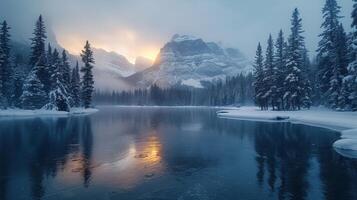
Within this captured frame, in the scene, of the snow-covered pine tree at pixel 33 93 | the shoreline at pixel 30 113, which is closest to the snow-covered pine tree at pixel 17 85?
the snow-covered pine tree at pixel 33 93

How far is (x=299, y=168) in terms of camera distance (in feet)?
60.1

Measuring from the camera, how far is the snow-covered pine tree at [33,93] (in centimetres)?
6775

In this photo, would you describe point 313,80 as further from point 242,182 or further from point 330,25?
point 242,182

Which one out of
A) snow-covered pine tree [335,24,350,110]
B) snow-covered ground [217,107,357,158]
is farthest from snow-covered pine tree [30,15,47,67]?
snow-covered pine tree [335,24,350,110]

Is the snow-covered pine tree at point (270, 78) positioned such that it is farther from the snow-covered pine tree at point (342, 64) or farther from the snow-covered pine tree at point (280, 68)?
the snow-covered pine tree at point (342, 64)

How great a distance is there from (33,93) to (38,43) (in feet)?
49.2

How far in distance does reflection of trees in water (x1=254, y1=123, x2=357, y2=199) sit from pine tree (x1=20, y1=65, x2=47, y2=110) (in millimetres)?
56846

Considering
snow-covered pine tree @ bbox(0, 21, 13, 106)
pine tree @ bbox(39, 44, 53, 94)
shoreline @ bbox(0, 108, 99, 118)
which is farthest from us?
pine tree @ bbox(39, 44, 53, 94)

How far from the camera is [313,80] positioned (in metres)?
100

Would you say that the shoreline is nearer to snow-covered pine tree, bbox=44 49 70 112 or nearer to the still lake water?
snow-covered pine tree, bbox=44 49 70 112

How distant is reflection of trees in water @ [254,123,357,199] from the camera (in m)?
13.8

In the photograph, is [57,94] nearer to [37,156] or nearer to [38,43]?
[38,43]

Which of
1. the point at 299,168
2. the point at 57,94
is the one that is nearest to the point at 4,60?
the point at 57,94

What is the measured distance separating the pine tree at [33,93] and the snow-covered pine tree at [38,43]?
522 cm
